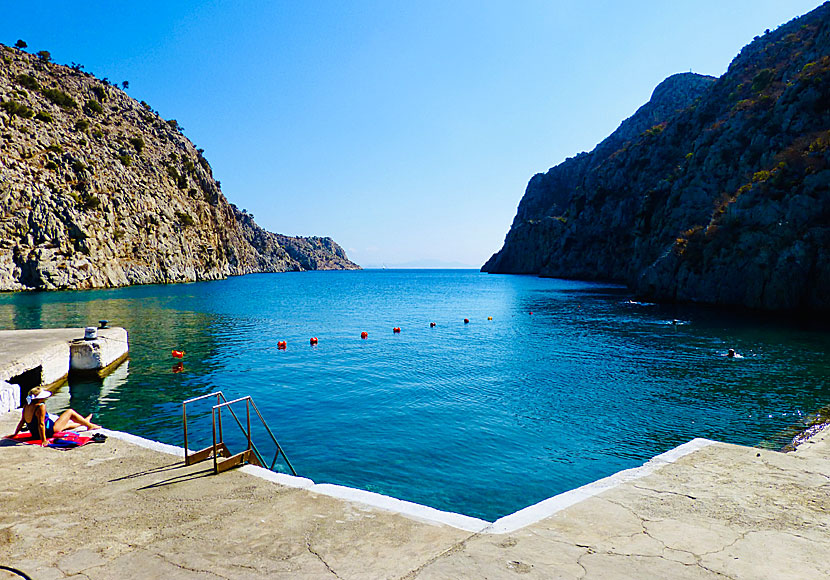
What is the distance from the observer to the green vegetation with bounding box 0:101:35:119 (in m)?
82.4

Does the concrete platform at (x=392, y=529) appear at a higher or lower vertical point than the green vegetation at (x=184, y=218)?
lower

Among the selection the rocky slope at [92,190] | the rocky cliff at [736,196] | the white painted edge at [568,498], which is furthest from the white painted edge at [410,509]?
the rocky slope at [92,190]

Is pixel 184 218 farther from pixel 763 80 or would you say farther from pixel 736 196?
pixel 763 80

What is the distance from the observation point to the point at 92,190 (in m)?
87.9

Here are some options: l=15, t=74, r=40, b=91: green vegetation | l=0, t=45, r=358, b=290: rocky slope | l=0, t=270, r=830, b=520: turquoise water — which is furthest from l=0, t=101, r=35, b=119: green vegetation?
l=0, t=270, r=830, b=520: turquoise water

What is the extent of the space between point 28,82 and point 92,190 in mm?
31356

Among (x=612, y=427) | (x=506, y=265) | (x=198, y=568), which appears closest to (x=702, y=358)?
(x=612, y=427)

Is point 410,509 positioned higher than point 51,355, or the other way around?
point 51,355

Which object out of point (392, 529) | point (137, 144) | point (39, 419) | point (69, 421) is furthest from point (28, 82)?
point (392, 529)

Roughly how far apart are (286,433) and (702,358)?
967 inches

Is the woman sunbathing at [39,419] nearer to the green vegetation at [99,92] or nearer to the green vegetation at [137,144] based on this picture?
the green vegetation at [137,144]

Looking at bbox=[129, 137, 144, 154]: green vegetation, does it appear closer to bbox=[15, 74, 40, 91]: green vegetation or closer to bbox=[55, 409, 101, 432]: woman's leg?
bbox=[15, 74, 40, 91]: green vegetation

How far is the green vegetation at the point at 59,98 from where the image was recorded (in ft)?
323

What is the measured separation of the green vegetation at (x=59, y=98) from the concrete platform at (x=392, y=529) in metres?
119
